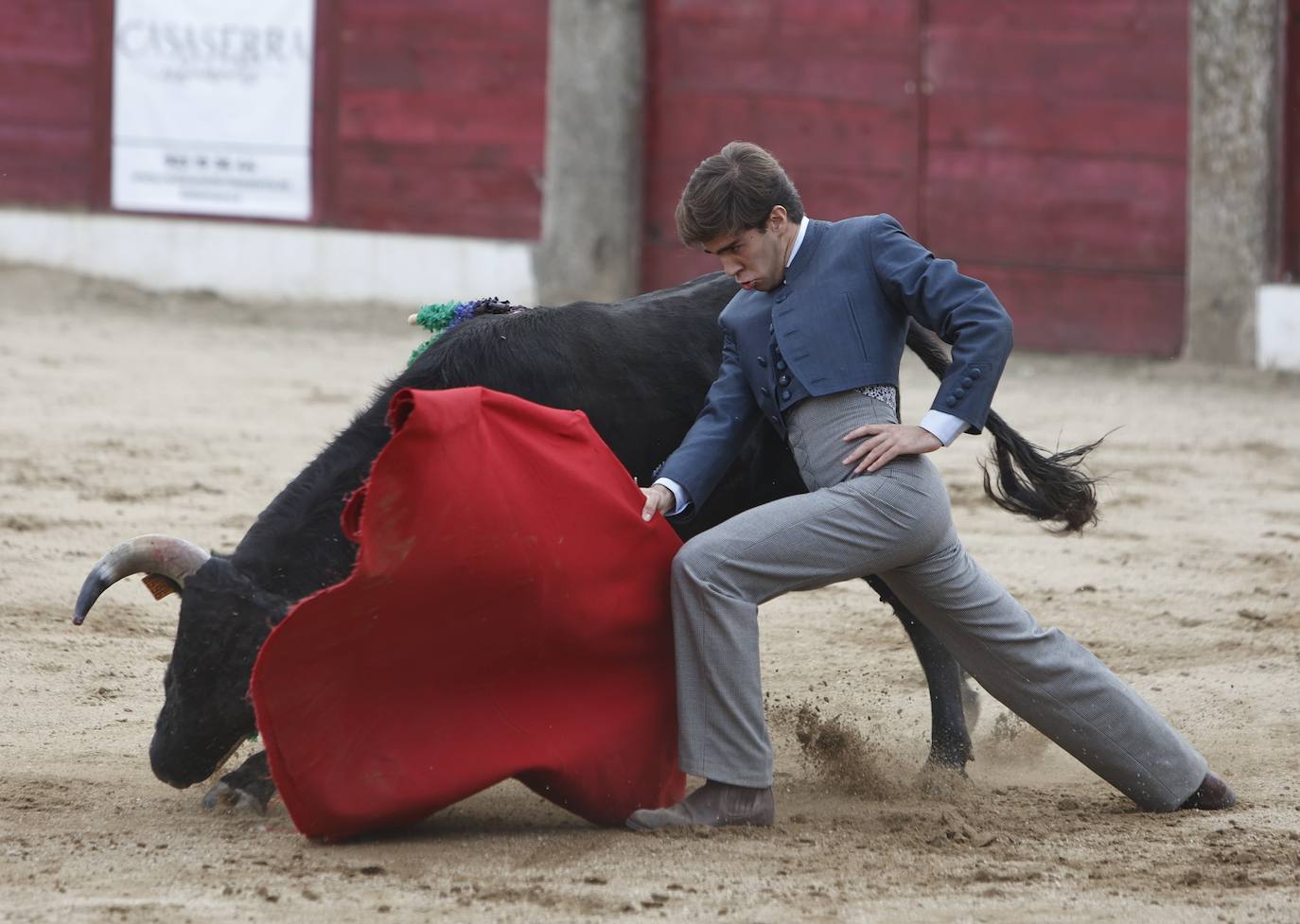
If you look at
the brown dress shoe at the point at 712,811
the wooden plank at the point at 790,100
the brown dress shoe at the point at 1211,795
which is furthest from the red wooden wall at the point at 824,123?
the brown dress shoe at the point at 712,811

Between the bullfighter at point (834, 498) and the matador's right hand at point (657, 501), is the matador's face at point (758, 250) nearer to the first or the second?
the bullfighter at point (834, 498)

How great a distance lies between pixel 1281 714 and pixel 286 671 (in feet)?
6.87

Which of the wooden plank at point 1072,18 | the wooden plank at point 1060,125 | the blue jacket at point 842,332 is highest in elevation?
the wooden plank at point 1072,18

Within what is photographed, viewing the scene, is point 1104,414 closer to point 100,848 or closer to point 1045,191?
point 1045,191

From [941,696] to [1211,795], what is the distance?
60 centimetres

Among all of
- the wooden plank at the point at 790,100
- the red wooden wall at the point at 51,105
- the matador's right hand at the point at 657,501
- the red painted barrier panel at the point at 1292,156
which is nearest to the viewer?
the matador's right hand at the point at 657,501

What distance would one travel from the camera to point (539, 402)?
3.09 meters

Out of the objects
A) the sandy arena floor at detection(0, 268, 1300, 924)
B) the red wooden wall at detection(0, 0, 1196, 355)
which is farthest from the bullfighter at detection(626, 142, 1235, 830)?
the red wooden wall at detection(0, 0, 1196, 355)

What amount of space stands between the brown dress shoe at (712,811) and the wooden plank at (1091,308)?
20.5ft

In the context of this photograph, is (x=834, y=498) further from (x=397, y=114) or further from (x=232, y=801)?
(x=397, y=114)

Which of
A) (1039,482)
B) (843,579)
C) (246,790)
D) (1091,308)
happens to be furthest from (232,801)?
(1091,308)

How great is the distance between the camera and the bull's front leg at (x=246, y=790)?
9.71ft

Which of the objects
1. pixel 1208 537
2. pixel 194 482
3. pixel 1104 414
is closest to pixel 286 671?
pixel 194 482

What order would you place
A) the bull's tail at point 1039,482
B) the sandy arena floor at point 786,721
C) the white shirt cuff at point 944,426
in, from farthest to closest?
the bull's tail at point 1039,482
the white shirt cuff at point 944,426
the sandy arena floor at point 786,721
